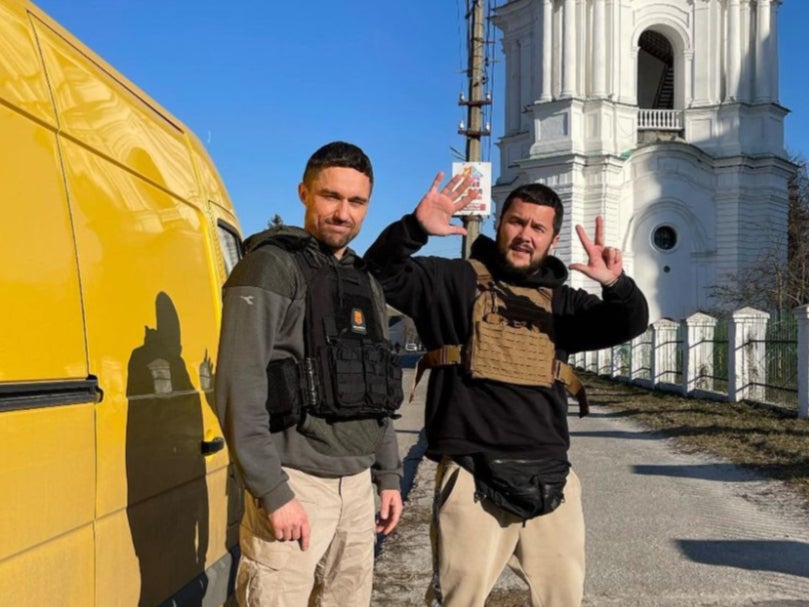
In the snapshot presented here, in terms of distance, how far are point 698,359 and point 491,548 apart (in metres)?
16.5

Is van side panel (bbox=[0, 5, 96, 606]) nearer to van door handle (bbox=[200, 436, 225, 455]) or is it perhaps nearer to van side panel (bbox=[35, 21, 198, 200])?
van side panel (bbox=[35, 21, 198, 200])

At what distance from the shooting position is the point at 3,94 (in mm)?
2107

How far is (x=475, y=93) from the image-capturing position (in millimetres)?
17984

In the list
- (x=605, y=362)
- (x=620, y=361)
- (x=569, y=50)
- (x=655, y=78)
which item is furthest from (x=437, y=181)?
(x=655, y=78)

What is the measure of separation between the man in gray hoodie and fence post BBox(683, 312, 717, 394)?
16.6 m

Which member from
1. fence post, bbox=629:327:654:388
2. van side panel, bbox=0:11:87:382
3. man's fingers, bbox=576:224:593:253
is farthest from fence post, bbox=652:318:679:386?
van side panel, bbox=0:11:87:382

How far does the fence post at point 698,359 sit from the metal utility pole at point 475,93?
5.18 meters

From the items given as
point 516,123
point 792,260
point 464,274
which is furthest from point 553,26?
point 464,274

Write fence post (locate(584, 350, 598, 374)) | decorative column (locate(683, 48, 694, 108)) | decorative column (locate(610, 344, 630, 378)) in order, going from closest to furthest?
decorative column (locate(610, 344, 630, 378)) < fence post (locate(584, 350, 598, 374)) < decorative column (locate(683, 48, 694, 108))

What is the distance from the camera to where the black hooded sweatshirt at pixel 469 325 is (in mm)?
3146

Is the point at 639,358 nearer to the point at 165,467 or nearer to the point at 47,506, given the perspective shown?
the point at 165,467

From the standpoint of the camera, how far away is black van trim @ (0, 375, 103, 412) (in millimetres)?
1950

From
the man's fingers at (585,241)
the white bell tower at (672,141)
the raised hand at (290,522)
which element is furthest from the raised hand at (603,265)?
the white bell tower at (672,141)

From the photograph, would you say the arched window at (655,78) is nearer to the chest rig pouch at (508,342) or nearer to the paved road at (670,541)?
the paved road at (670,541)
